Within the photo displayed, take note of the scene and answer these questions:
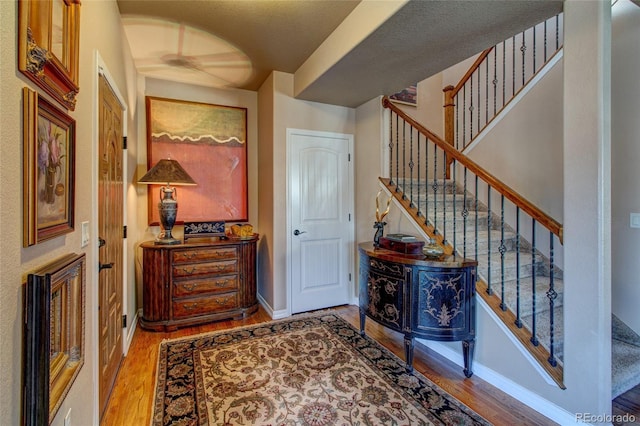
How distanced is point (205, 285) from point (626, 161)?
3963 millimetres

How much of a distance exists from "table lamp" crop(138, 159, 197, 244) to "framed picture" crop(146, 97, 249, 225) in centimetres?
39

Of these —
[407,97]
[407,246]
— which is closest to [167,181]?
[407,246]

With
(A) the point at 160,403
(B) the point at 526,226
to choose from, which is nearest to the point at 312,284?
(A) the point at 160,403

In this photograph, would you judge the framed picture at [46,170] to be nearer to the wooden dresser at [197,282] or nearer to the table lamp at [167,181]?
the table lamp at [167,181]

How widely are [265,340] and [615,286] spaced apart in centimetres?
303

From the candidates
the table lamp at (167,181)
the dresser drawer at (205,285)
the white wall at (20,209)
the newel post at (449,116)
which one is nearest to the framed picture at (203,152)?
the table lamp at (167,181)

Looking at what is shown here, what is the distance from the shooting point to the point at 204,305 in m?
3.17

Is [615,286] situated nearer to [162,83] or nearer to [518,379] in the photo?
[518,379]

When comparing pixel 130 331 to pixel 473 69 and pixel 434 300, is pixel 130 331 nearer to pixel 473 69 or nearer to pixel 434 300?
pixel 434 300

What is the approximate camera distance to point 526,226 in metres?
3.18

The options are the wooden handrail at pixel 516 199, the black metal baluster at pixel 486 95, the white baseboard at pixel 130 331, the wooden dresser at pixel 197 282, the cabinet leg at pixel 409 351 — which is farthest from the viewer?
the black metal baluster at pixel 486 95

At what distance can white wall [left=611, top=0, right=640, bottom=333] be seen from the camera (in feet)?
7.88

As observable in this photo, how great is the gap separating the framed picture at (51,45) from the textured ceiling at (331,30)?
1312 millimetres

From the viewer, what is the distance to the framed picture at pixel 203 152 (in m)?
3.41
